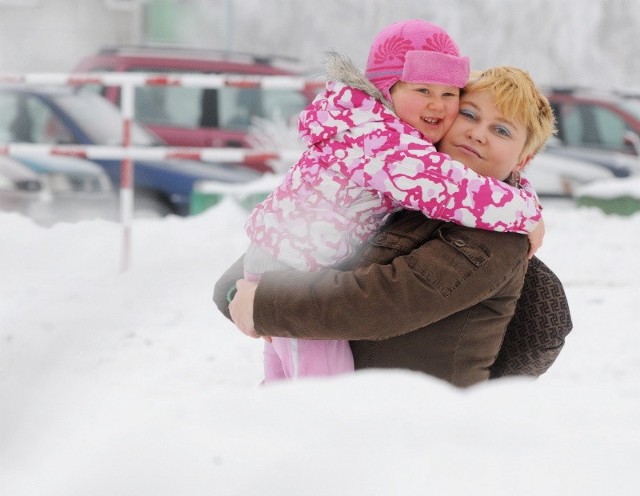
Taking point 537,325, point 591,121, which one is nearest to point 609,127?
point 591,121

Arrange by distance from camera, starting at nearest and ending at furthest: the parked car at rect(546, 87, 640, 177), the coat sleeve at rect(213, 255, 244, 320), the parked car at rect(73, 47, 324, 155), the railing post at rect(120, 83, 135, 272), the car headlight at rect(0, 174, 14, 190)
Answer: the coat sleeve at rect(213, 255, 244, 320) → the railing post at rect(120, 83, 135, 272) → the car headlight at rect(0, 174, 14, 190) → the parked car at rect(73, 47, 324, 155) → the parked car at rect(546, 87, 640, 177)

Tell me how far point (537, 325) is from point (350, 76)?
1.97 feet

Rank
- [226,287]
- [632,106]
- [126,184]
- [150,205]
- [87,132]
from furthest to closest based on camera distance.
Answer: [632,106] < [150,205] < [87,132] < [126,184] < [226,287]

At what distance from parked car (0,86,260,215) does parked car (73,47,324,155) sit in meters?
1.28

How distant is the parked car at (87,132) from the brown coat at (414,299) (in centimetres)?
610

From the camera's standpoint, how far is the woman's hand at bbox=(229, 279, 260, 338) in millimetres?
1736

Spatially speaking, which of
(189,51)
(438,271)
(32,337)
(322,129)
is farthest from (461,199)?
(189,51)

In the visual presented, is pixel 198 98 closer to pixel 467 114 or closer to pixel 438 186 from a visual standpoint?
pixel 467 114

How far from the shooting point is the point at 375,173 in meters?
1.69

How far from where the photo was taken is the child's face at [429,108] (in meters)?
1.75

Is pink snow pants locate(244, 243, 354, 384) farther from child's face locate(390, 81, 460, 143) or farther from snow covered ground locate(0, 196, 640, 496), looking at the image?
child's face locate(390, 81, 460, 143)

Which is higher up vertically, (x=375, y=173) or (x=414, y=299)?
(x=375, y=173)

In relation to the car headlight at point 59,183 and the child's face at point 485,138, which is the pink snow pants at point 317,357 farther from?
the car headlight at point 59,183

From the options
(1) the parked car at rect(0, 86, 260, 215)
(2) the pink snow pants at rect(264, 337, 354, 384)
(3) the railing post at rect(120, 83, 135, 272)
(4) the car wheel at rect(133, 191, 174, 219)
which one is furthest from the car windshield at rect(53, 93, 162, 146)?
(2) the pink snow pants at rect(264, 337, 354, 384)
